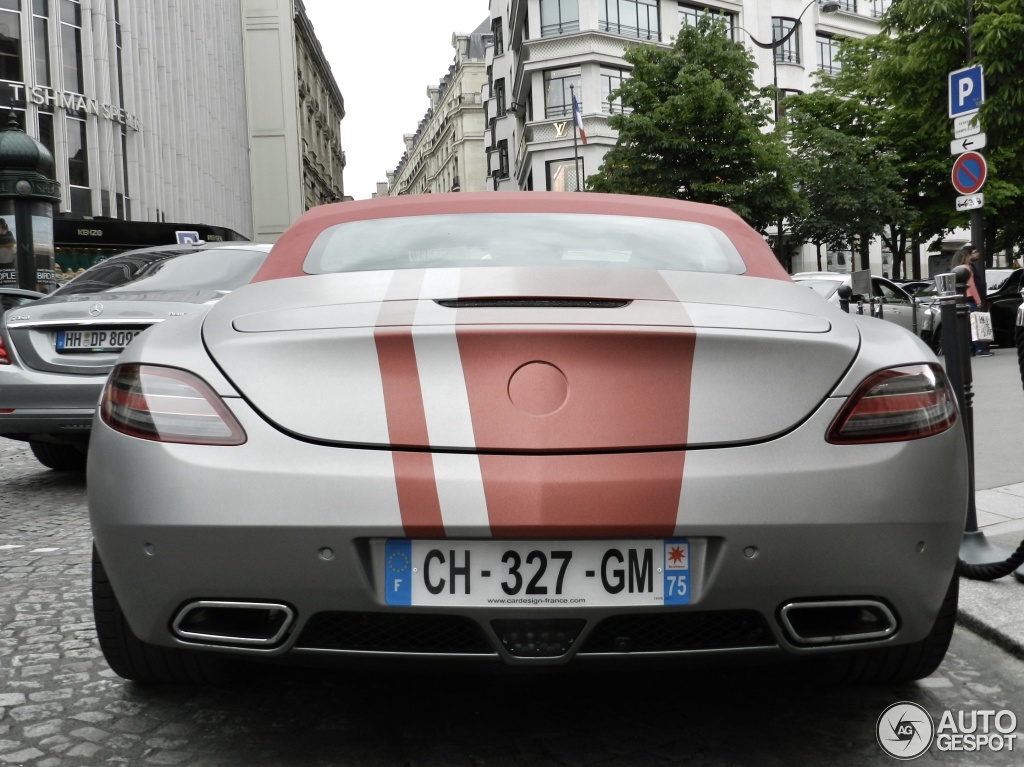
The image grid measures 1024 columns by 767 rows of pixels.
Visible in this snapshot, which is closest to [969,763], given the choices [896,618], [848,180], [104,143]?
[896,618]

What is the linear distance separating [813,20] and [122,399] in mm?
57662

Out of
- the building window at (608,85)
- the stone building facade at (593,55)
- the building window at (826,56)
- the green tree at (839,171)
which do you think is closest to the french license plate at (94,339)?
the green tree at (839,171)

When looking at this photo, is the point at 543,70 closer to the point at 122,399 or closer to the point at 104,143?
the point at 104,143

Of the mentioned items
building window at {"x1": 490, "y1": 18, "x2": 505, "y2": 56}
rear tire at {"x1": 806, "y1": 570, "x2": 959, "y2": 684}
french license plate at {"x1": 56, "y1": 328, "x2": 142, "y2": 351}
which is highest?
building window at {"x1": 490, "y1": 18, "x2": 505, "y2": 56}

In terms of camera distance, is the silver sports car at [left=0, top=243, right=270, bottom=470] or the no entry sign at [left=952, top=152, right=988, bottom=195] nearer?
the silver sports car at [left=0, top=243, right=270, bottom=470]

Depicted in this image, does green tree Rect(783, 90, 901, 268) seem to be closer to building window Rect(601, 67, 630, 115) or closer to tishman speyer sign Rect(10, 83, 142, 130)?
building window Rect(601, 67, 630, 115)

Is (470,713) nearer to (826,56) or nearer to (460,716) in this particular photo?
(460,716)

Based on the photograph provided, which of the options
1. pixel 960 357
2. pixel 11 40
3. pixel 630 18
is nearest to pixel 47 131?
pixel 11 40

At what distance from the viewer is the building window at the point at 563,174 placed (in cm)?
4859

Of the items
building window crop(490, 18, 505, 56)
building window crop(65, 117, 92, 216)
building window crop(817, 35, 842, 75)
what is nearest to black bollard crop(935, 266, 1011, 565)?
building window crop(65, 117, 92, 216)

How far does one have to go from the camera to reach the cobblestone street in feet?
8.54

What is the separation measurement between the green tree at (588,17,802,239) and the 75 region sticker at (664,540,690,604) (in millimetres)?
33136

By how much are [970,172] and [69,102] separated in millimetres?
24138

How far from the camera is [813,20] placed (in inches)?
2174
